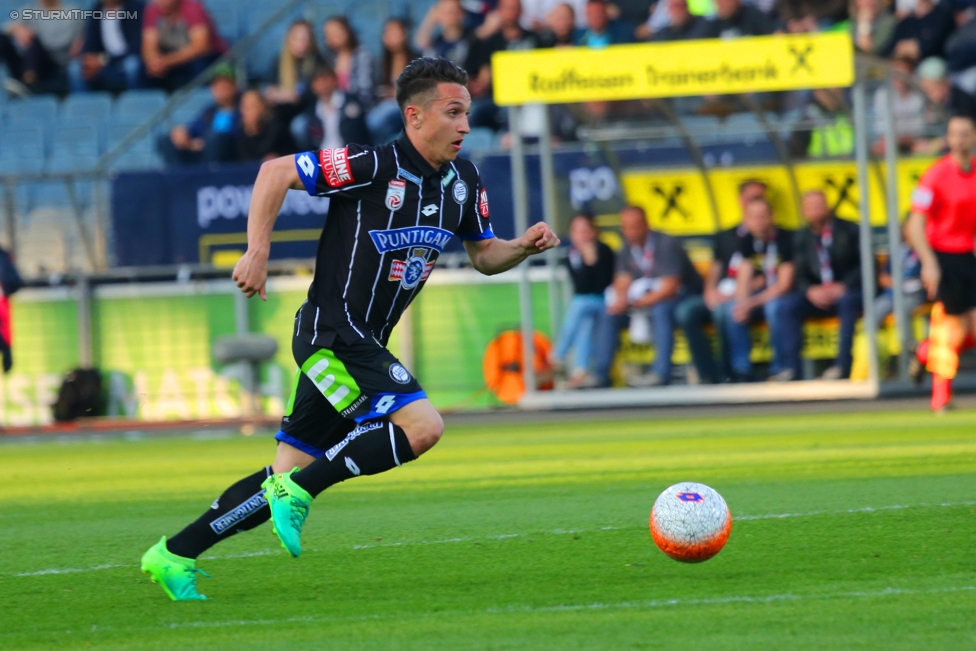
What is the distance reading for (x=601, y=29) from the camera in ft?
57.0

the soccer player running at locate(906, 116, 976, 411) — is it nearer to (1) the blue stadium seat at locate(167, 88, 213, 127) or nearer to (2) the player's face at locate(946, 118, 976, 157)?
(2) the player's face at locate(946, 118, 976, 157)

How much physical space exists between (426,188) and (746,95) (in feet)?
32.8

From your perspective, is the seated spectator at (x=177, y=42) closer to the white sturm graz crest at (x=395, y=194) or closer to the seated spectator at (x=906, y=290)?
the seated spectator at (x=906, y=290)

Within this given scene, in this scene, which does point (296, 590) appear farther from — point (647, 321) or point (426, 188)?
point (647, 321)

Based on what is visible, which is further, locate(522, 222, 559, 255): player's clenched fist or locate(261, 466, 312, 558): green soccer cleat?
locate(522, 222, 559, 255): player's clenched fist

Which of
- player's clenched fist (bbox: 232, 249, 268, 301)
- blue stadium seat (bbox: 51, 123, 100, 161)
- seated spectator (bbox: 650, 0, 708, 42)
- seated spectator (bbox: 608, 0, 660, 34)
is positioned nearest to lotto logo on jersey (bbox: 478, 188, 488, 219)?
player's clenched fist (bbox: 232, 249, 268, 301)

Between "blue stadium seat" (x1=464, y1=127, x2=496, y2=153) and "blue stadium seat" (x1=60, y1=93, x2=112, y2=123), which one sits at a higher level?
"blue stadium seat" (x1=60, y1=93, x2=112, y2=123)

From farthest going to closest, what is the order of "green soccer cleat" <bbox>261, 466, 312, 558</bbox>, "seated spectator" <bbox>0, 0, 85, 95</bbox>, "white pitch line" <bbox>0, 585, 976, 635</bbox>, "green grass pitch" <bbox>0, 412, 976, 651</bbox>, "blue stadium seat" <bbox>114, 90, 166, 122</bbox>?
"seated spectator" <bbox>0, 0, 85, 95</bbox>, "blue stadium seat" <bbox>114, 90, 166, 122</bbox>, "green soccer cleat" <bbox>261, 466, 312, 558</bbox>, "white pitch line" <bbox>0, 585, 976, 635</bbox>, "green grass pitch" <bbox>0, 412, 976, 651</bbox>

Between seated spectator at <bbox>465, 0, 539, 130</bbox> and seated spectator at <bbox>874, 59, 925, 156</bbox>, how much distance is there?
4.60m

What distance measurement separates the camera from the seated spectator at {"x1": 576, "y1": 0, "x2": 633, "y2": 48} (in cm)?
1725

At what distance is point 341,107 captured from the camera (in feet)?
57.3

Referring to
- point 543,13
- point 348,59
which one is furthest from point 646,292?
point 348,59

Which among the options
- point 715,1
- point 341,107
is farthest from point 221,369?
point 715,1

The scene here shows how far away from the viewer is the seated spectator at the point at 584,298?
15.0 meters
